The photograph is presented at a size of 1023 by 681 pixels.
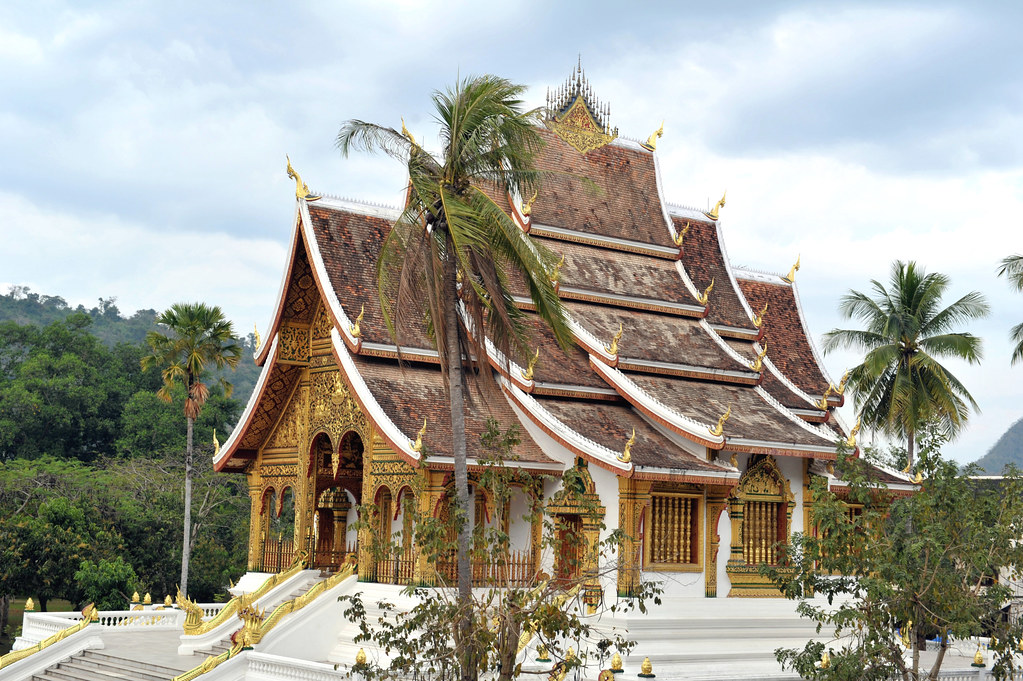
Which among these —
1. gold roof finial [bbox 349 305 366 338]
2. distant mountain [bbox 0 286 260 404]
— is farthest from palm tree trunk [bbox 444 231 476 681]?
distant mountain [bbox 0 286 260 404]

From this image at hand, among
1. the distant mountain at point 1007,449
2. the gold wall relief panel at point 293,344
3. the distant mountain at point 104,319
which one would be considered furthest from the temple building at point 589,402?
the distant mountain at point 1007,449

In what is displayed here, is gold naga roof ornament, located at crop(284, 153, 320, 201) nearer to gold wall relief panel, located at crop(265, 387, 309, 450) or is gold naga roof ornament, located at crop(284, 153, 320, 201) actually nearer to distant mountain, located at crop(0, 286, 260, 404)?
gold wall relief panel, located at crop(265, 387, 309, 450)

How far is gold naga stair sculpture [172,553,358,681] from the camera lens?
49.5ft

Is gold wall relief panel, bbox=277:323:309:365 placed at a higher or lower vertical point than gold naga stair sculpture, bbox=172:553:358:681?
higher

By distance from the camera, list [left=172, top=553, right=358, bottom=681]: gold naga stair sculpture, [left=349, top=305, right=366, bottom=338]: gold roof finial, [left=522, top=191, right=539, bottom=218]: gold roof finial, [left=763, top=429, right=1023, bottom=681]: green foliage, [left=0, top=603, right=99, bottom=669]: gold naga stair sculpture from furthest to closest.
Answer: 1. [left=522, top=191, right=539, bottom=218]: gold roof finial
2. [left=0, top=603, right=99, bottom=669]: gold naga stair sculpture
3. [left=349, top=305, right=366, bottom=338]: gold roof finial
4. [left=172, top=553, right=358, bottom=681]: gold naga stair sculpture
5. [left=763, top=429, right=1023, bottom=681]: green foliage

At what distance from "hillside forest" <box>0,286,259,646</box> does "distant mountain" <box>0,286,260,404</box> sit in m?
19.3

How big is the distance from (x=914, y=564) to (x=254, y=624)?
8.39 metres

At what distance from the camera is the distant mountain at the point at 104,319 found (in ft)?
243

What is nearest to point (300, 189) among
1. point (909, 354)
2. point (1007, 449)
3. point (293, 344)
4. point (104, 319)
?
point (293, 344)

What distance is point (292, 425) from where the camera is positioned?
20.3 metres

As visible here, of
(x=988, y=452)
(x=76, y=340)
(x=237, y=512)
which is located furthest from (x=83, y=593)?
(x=988, y=452)

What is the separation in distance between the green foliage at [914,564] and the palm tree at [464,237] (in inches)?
130

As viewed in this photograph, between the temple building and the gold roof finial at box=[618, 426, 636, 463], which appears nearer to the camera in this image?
the gold roof finial at box=[618, 426, 636, 463]

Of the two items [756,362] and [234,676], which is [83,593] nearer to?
[234,676]
